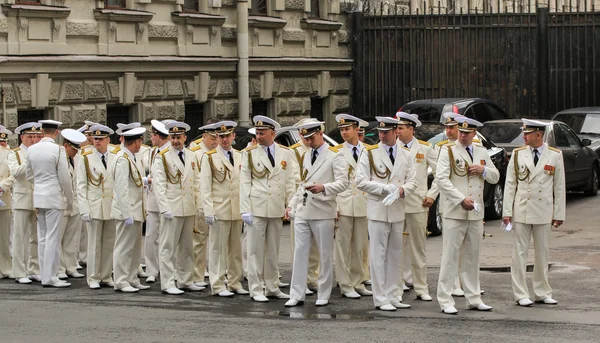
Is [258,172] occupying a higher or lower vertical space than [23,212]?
higher

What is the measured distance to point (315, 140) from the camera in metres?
13.0

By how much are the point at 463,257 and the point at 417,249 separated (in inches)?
34.1

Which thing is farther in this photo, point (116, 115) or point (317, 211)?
point (116, 115)

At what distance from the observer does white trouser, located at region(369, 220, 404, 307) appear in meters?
12.7

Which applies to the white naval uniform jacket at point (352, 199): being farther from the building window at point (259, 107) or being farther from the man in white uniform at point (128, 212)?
the building window at point (259, 107)

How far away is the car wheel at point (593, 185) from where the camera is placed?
23438mm

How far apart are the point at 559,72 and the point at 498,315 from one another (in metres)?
18.0

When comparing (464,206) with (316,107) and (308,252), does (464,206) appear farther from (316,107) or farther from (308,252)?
(316,107)

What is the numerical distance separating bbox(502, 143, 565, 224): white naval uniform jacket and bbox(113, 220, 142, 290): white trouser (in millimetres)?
3916

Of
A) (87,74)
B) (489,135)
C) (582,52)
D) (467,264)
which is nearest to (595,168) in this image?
(489,135)

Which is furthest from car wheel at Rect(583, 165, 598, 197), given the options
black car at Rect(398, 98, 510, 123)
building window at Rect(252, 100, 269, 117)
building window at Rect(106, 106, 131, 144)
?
building window at Rect(106, 106, 131, 144)

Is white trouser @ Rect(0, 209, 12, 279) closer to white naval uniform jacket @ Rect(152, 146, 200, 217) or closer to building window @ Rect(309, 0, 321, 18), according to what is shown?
white naval uniform jacket @ Rect(152, 146, 200, 217)

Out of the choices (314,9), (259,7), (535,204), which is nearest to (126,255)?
(535,204)

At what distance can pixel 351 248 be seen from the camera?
1387 centimetres
